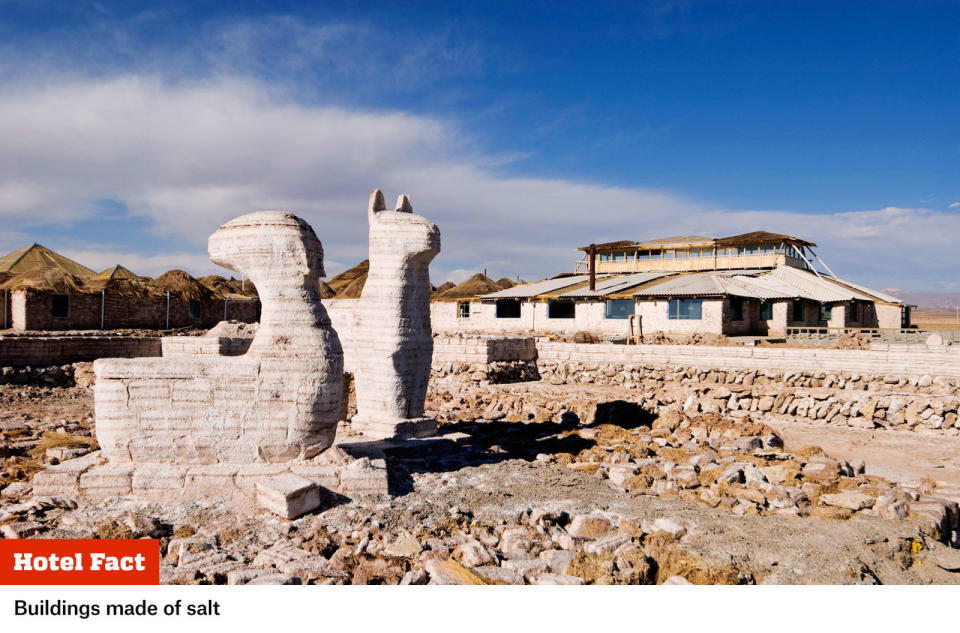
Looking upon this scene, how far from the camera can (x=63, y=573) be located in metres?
3.47

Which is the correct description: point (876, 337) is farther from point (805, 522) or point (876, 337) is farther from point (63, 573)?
point (63, 573)

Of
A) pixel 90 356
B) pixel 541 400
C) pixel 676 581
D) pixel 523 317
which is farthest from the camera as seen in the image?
pixel 523 317

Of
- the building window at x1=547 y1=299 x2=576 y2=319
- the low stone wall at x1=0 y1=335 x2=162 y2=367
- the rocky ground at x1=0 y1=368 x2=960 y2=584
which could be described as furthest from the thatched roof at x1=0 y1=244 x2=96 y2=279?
the rocky ground at x1=0 y1=368 x2=960 y2=584

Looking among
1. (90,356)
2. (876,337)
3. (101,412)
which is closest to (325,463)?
(101,412)

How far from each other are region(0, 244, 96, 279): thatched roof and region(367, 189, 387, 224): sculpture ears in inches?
910

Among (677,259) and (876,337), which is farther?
(677,259)

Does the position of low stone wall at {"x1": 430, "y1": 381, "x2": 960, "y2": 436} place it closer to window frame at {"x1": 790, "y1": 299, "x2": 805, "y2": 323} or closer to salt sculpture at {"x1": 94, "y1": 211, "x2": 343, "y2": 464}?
salt sculpture at {"x1": 94, "y1": 211, "x2": 343, "y2": 464}

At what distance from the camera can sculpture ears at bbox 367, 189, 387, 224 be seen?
7039 millimetres

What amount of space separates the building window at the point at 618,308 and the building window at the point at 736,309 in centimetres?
349

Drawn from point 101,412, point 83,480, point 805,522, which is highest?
point 101,412

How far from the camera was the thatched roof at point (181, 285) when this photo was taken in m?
26.1

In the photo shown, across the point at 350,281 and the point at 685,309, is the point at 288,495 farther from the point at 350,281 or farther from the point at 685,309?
the point at 350,281

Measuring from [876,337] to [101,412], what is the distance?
20.1m

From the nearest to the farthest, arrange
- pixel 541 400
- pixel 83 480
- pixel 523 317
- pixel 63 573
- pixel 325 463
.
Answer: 1. pixel 63 573
2. pixel 83 480
3. pixel 325 463
4. pixel 541 400
5. pixel 523 317
